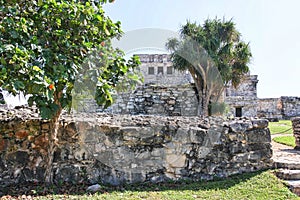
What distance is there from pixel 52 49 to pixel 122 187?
7.31ft

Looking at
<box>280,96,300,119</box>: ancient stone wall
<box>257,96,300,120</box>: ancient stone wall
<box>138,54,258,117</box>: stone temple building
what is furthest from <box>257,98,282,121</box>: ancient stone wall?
<box>138,54,258,117</box>: stone temple building

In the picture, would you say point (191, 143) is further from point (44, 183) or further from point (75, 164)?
point (44, 183)

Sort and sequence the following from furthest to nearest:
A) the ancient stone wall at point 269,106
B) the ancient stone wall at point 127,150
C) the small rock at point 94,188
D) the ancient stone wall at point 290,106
A: the ancient stone wall at point 269,106 → the ancient stone wall at point 290,106 → the ancient stone wall at point 127,150 → the small rock at point 94,188

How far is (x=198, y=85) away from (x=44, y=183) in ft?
27.5

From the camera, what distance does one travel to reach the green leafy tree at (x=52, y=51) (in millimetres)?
2562

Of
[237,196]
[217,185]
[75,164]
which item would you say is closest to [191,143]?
[217,185]

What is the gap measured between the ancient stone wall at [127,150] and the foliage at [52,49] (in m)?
0.73

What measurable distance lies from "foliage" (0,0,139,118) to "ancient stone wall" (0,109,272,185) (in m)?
0.73

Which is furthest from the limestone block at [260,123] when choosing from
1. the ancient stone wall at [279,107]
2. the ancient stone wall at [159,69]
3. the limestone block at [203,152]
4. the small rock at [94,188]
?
the ancient stone wall at [159,69]

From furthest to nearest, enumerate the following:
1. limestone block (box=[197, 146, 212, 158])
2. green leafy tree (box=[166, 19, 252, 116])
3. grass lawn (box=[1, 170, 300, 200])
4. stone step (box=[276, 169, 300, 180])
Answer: green leafy tree (box=[166, 19, 252, 116]), limestone block (box=[197, 146, 212, 158]), stone step (box=[276, 169, 300, 180]), grass lawn (box=[1, 170, 300, 200])

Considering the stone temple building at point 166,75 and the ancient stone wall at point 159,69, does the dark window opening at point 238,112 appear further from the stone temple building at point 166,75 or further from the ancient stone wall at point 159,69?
the ancient stone wall at point 159,69

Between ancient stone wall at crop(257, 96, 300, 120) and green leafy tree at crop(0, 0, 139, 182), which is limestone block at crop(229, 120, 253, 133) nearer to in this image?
green leafy tree at crop(0, 0, 139, 182)

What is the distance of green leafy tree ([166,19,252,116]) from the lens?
430 inches

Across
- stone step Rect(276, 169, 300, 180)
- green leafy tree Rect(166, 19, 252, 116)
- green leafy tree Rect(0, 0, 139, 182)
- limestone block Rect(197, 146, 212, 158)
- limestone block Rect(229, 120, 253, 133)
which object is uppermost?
green leafy tree Rect(166, 19, 252, 116)
